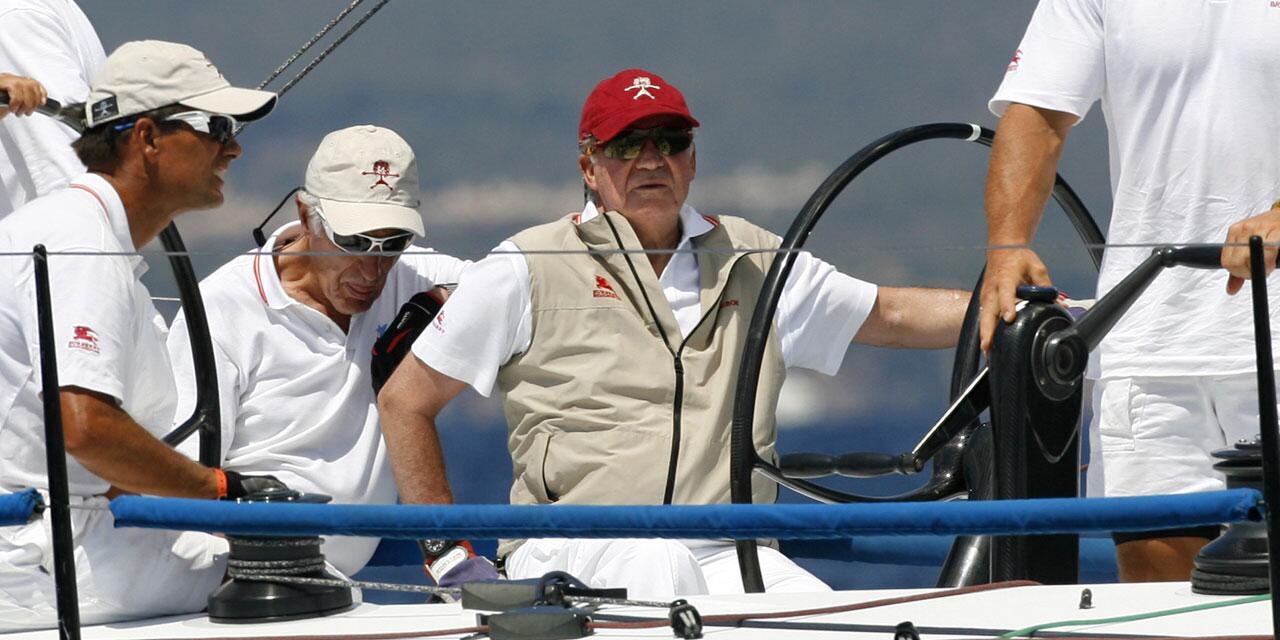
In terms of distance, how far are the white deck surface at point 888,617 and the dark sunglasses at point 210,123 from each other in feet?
2.27

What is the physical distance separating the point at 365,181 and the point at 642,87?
0.50 metres

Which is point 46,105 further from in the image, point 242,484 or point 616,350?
point 616,350

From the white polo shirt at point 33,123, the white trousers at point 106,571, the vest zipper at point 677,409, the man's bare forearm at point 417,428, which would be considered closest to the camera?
the white trousers at point 106,571

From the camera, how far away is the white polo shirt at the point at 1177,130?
2322 mm

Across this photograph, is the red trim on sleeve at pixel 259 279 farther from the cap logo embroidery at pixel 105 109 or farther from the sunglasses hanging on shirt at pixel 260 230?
the cap logo embroidery at pixel 105 109

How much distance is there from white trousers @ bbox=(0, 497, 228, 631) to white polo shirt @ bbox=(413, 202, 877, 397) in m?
0.62

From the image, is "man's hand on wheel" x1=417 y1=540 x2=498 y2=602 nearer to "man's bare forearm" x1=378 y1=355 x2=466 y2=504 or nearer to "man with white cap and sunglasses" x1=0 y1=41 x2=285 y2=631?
"man's bare forearm" x1=378 y1=355 x2=466 y2=504

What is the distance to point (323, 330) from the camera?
3.00 metres

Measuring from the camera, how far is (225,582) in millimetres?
2172

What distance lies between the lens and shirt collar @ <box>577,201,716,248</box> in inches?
117

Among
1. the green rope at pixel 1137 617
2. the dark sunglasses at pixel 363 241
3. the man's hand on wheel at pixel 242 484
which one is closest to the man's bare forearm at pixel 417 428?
the dark sunglasses at pixel 363 241

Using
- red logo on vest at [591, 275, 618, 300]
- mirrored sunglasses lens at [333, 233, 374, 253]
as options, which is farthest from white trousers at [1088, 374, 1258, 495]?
mirrored sunglasses lens at [333, 233, 374, 253]

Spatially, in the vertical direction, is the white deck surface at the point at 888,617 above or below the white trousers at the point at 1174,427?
below

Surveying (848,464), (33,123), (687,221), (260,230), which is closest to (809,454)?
(848,464)
